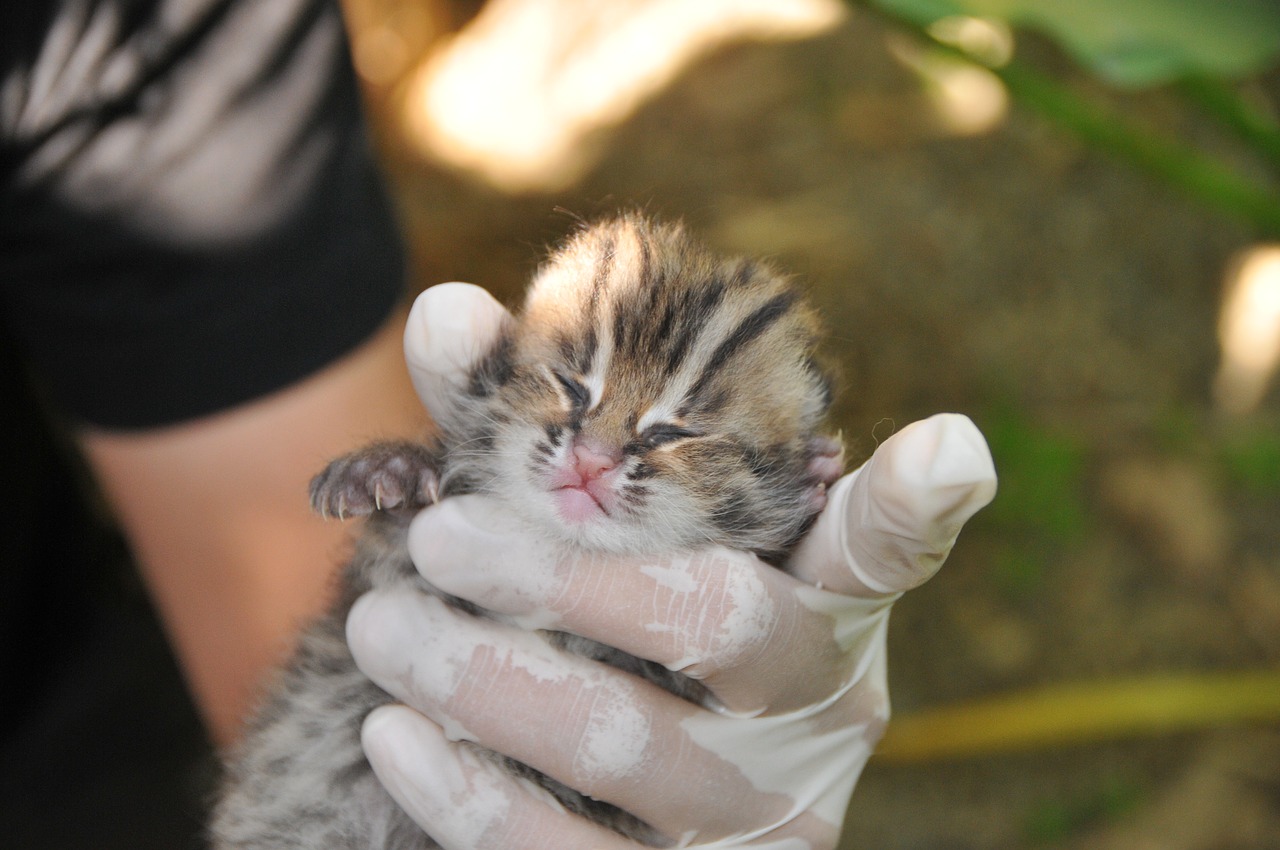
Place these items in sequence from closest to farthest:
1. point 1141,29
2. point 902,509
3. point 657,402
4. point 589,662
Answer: point 902,509 < point 657,402 < point 589,662 < point 1141,29

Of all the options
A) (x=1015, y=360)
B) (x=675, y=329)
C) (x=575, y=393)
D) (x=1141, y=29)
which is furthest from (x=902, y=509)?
(x=1015, y=360)

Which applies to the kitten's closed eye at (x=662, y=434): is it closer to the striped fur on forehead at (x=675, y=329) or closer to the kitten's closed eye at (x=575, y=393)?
the striped fur on forehead at (x=675, y=329)

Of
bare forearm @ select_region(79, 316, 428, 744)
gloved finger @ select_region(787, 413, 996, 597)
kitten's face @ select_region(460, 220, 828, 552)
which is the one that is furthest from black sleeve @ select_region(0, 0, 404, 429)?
gloved finger @ select_region(787, 413, 996, 597)

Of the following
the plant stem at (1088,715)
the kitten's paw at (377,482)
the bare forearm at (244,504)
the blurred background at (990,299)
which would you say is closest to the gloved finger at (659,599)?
the kitten's paw at (377,482)

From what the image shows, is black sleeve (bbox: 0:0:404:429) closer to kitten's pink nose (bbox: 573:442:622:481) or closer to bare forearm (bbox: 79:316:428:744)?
bare forearm (bbox: 79:316:428:744)

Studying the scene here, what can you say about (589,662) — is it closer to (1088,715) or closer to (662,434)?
(662,434)

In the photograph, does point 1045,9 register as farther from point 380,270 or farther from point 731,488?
point 380,270
